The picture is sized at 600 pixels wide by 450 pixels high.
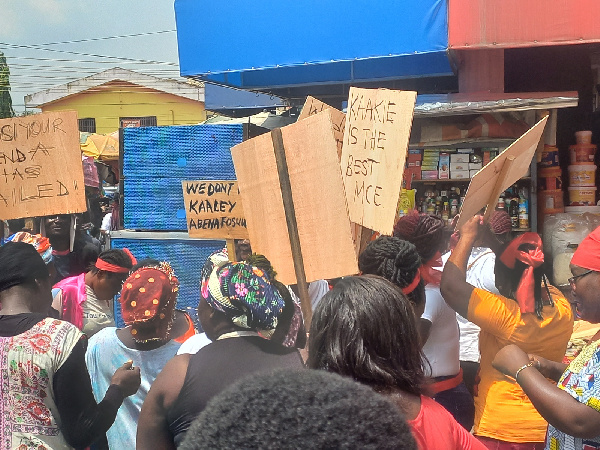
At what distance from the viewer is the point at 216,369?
204cm

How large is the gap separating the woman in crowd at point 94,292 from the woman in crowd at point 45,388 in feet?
4.73

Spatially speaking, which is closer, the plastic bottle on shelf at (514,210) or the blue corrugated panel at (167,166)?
the blue corrugated panel at (167,166)

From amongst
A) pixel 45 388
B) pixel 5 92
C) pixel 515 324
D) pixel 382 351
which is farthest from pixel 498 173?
pixel 5 92

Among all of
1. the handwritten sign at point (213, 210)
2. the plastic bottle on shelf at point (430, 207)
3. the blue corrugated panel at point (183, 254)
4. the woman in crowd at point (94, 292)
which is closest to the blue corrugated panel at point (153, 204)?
the blue corrugated panel at point (183, 254)

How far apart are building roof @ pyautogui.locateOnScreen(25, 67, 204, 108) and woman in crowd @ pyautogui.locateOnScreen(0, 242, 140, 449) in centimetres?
2814

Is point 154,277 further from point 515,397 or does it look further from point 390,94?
point 515,397

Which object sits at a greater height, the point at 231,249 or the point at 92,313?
the point at 231,249

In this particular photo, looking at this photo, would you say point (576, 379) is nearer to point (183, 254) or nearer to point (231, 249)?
point (231, 249)

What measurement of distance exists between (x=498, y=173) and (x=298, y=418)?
2.47 m

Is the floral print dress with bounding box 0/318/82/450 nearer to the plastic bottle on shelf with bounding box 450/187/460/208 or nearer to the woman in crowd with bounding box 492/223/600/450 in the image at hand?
the woman in crowd with bounding box 492/223/600/450

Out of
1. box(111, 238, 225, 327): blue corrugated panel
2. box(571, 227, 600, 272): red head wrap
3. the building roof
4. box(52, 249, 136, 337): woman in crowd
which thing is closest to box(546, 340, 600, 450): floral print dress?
box(571, 227, 600, 272): red head wrap

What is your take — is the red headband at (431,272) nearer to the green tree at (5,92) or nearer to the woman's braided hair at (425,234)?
the woman's braided hair at (425,234)

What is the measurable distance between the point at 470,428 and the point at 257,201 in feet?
5.14

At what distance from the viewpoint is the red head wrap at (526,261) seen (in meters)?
2.78
